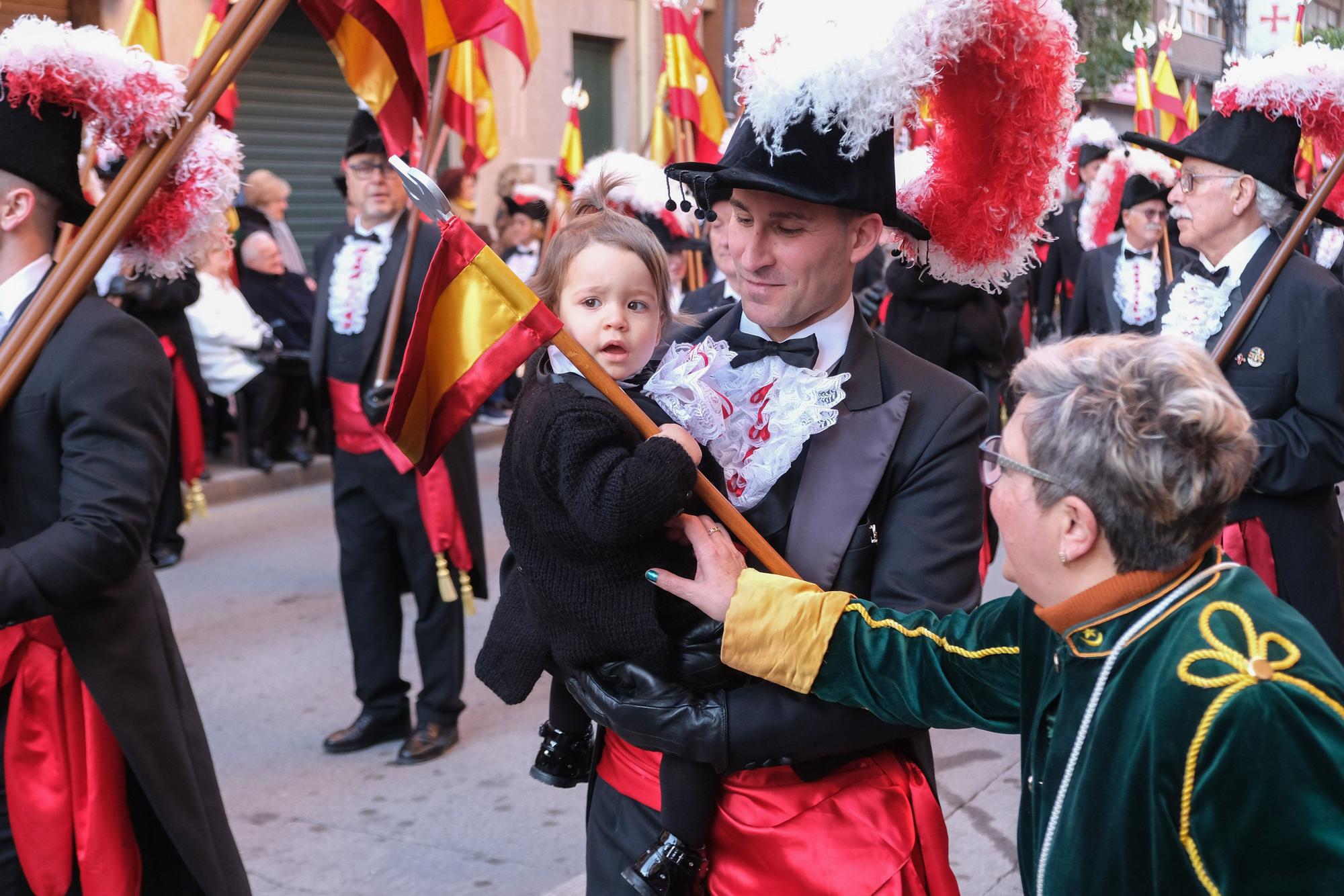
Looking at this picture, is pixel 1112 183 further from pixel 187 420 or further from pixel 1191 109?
pixel 187 420

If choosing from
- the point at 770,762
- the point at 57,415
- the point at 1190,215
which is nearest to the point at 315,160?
the point at 1190,215

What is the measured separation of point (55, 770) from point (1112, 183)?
7.69m

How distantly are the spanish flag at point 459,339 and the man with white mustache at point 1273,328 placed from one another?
2.34 m

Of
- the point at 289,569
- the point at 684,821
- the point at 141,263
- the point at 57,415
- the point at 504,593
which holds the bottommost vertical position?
the point at 289,569

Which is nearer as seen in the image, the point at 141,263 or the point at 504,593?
the point at 504,593

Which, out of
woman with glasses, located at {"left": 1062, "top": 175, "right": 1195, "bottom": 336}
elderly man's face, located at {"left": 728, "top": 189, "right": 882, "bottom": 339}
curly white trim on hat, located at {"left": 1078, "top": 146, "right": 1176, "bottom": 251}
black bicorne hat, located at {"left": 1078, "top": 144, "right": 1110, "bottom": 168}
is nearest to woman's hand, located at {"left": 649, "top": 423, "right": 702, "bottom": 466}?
elderly man's face, located at {"left": 728, "top": 189, "right": 882, "bottom": 339}

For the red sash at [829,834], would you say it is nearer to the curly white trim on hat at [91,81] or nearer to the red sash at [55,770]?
the red sash at [55,770]

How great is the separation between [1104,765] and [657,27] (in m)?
16.7

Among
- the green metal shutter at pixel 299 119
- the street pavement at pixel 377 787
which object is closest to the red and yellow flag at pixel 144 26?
the street pavement at pixel 377 787

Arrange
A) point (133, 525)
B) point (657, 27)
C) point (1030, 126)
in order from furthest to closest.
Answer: point (657, 27)
point (133, 525)
point (1030, 126)

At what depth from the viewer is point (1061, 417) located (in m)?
1.73

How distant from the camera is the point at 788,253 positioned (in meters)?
2.36

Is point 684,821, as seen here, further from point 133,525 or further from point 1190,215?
point 1190,215

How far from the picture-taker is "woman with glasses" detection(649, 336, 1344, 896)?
5.05 ft
